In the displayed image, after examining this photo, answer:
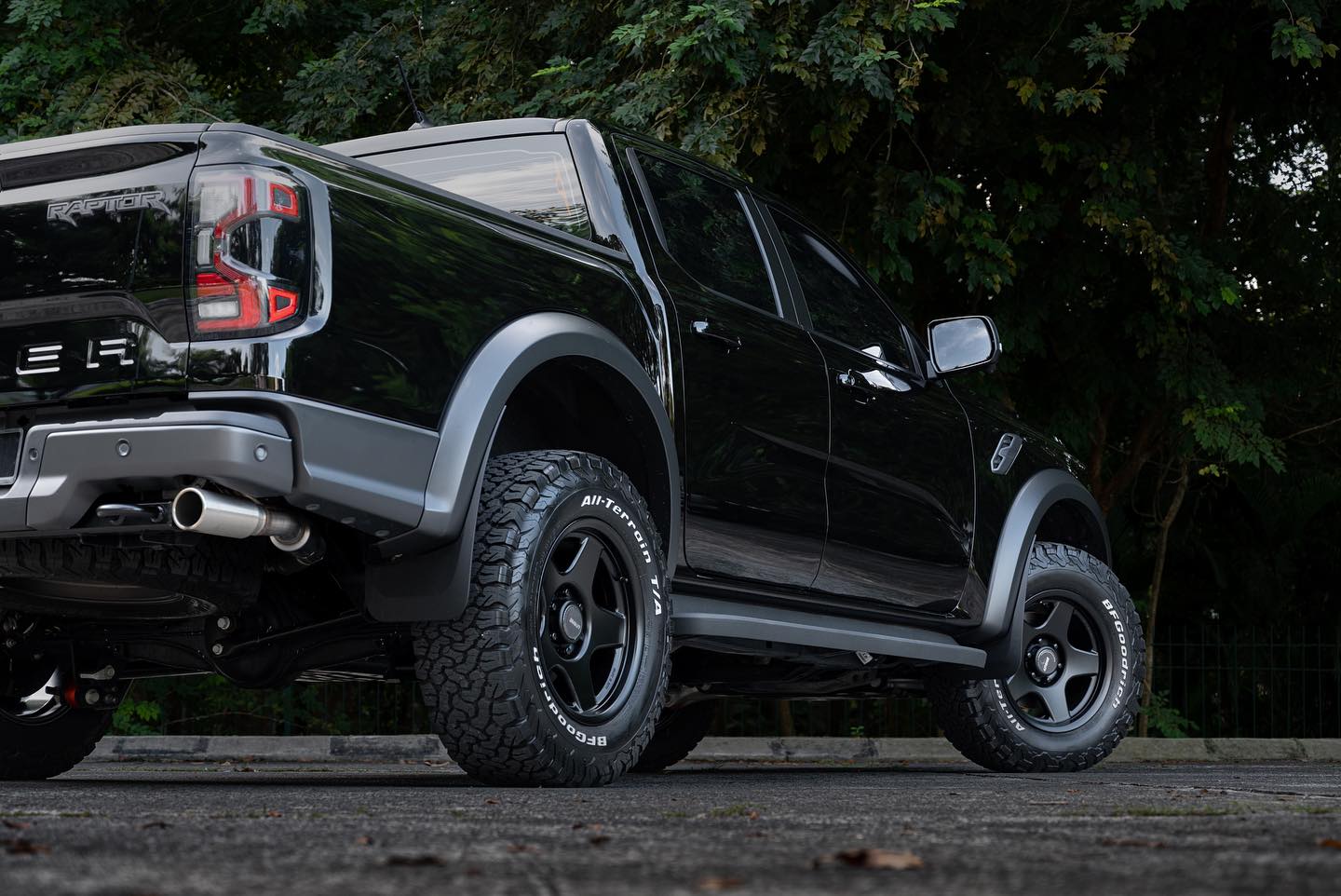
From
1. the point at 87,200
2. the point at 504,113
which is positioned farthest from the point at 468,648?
the point at 504,113

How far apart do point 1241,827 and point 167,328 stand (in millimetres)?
2469

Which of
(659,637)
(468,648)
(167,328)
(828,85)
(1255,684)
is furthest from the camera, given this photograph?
(1255,684)

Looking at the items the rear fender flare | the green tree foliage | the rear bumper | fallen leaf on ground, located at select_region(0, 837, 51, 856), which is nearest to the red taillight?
the rear bumper

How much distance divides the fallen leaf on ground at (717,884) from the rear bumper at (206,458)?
1.86 metres

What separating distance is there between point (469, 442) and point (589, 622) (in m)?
0.68

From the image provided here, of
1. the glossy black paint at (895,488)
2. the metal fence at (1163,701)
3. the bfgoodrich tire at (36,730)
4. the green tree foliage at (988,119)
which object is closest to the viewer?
the bfgoodrich tire at (36,730)

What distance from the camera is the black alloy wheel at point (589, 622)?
453 centimetres

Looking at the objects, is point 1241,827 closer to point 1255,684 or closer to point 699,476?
point 699,476

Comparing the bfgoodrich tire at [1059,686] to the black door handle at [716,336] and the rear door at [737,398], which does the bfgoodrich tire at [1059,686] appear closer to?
the rear door at [737,398]

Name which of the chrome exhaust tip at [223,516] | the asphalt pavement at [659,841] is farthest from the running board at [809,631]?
the chrome exhaust tip at [223,516]

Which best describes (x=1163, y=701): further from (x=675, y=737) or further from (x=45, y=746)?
(x=45, y=746)

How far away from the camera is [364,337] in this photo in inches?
159

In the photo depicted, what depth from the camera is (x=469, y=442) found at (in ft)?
13.9

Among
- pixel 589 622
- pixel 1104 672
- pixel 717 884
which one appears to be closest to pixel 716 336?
pixel 589 622
